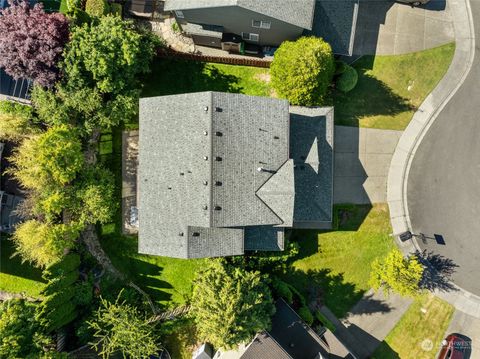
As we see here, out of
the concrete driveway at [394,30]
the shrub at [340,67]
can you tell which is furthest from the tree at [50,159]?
the concrete driveway at [394,30]

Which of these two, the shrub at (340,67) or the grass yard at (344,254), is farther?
the grass yard at (344,254)

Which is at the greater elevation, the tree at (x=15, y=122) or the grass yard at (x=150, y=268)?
the tree at (x=15, y=122)

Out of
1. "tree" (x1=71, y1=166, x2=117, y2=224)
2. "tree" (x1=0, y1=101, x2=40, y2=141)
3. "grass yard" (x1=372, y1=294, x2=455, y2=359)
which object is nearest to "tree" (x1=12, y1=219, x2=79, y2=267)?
"tree" (x1=71, y1=166, x2=117, y2=224)

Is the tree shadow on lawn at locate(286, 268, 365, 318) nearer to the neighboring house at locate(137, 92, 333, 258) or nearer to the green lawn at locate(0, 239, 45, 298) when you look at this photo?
the neighboring house at locate(137, 92, 333, 258)

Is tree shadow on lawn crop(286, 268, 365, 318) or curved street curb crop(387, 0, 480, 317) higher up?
curved street curb crop(387, 0, 480, 317)

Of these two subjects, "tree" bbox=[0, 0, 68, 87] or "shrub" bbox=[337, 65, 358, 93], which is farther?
"shrub" bbox=[337, 65, 358, 93]

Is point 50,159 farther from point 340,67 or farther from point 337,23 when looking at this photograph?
point 337,23

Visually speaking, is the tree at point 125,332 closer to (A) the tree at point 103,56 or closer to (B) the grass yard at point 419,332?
(A) the tree at point 103,56
